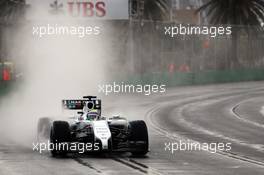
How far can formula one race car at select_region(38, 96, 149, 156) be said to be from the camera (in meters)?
19.6

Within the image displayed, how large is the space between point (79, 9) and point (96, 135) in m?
50.6

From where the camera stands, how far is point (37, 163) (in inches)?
741

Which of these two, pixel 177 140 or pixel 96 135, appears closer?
pixel 96 135

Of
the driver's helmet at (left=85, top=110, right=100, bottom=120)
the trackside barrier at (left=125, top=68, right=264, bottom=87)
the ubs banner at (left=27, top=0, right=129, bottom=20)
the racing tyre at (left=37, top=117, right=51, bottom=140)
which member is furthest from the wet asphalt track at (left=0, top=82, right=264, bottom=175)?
the ubs banner at (left=27, top=0, right=129, bottom=20)

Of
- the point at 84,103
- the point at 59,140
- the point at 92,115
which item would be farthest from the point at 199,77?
the point at 59,140

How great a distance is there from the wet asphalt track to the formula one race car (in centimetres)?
28

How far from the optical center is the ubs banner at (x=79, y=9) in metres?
69.1

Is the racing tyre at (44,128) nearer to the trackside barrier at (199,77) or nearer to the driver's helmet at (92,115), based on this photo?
the driver's helmet at (92,115)

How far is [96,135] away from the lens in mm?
19531

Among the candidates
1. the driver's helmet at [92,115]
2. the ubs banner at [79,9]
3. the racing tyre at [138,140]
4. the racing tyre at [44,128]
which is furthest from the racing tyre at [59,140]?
the ubs banner at [79,9]

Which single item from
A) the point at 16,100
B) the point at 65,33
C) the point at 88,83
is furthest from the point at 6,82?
the point at 65,33

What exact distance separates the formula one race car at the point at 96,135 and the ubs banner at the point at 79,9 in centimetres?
4479

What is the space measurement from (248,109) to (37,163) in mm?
25191

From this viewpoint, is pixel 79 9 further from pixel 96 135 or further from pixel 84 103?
pixel 96 135
